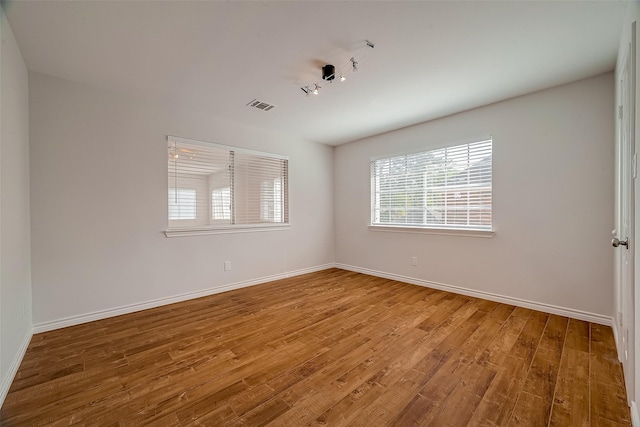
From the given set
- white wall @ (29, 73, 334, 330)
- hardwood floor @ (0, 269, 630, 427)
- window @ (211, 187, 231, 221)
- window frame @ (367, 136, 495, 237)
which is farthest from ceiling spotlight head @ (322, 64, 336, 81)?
hardwood floor @ (0, 269, 630, 427)

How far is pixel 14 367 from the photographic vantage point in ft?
6.23

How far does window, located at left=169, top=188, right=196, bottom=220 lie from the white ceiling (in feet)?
3.73

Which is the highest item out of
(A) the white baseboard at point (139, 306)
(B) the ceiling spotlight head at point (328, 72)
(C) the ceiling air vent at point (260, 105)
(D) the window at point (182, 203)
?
(C) the ceiling air vent at point (260, 105)

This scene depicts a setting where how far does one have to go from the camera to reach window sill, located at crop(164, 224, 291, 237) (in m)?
3.36

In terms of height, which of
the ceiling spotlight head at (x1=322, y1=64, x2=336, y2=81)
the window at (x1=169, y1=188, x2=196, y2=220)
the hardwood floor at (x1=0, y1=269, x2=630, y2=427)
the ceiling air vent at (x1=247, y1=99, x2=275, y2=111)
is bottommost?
the hardwood floor at (x1=0, y1=269, x2=630, y2=427)

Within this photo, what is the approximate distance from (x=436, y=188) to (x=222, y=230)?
10.6 ft

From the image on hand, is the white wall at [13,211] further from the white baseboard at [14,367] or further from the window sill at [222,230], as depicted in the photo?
the window sill at [222,230]

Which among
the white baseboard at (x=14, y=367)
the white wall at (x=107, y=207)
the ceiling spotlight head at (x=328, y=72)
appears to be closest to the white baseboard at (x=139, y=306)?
the white wall at (x=107, y=207)

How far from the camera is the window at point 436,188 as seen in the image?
11.2ft

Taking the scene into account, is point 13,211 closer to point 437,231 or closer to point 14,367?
point 14,367

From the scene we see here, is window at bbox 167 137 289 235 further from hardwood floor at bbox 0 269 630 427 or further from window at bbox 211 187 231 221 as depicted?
hardwood floor at bbox 0 269 630 427

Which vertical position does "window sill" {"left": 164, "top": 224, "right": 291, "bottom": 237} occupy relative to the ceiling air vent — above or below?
below

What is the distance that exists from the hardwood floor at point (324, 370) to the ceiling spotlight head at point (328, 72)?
2461 millimetres

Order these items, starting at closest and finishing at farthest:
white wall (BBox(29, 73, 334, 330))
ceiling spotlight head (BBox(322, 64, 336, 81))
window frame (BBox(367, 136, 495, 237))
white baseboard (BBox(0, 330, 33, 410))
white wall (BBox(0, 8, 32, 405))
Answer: white baseboard (BBox(0, 330, 33, 410)) < white wall (BBox(0, 8, 32, 405)) < ceiling spotlight head (BBox(322, 64, 336, 81)) < white wall (BBox(29, 73, 334, 330)) < window frame (BBox(367, 136, 495, 237))
